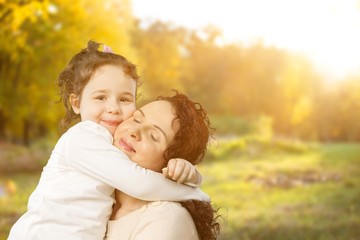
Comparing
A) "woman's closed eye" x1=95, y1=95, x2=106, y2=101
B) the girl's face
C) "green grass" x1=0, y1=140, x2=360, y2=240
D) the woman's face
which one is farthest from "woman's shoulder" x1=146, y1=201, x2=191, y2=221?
"green grass" x1=0, y1=140, x2=360, y2=240

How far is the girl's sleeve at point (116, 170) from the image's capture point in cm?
181

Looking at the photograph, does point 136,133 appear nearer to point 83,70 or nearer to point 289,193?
point 83,70

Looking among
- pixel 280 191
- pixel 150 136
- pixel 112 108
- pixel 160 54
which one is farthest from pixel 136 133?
pixel 160 54

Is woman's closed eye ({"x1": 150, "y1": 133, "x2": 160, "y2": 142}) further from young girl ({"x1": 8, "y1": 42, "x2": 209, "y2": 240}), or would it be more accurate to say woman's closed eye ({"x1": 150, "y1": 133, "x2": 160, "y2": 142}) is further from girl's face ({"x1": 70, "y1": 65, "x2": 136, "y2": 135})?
girl's face ({"x1": 70, "y1": 65, "x2": 136, "y2": 135})

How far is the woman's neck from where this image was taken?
1.91 m

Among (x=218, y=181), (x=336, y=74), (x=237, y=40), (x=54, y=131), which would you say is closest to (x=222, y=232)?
(x=218, y=181)

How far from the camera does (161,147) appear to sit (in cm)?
188

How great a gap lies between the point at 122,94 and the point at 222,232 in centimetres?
536

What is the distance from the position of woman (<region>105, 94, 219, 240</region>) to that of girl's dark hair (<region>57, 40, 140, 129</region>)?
0.32 metres

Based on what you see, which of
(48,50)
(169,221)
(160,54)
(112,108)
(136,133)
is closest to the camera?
(169,221)

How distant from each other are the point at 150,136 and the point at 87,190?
248 millimetres

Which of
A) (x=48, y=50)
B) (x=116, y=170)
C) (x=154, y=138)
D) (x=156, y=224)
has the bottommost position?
(x=156, y=224)

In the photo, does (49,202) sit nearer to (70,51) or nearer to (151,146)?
(151,146)

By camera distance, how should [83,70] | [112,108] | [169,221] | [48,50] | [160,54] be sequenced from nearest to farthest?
1. [169,221]
2. [112,108]
3. [83,70]
4. [48,50]
5. [160,54]
